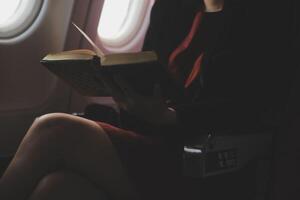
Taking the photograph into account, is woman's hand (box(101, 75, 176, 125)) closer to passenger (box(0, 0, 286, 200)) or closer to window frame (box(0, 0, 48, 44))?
passenger (box(0, 0, 286, 200))

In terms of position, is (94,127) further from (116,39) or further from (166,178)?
(116,39)

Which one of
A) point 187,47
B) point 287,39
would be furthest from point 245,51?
point 187,47

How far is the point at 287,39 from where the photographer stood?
4.24 ft

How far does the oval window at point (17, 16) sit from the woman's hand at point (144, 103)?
2.35 feet

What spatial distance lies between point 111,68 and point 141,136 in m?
0.30

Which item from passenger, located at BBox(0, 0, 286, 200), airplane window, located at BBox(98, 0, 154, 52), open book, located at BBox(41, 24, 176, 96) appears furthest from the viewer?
airplane window, located at BBox(98, 0, 154, 52)

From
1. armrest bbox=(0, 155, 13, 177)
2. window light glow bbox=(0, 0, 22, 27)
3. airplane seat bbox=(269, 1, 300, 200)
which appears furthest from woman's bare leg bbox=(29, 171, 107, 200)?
window light glow bbox=(0, 0, 22, 27)

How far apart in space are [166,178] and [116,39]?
1.05 meters

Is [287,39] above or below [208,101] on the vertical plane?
above

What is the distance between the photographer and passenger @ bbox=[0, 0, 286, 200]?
3.61ft

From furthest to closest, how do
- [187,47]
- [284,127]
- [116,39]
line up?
1. [116,39]
2. [187,47]
3. [284,127]

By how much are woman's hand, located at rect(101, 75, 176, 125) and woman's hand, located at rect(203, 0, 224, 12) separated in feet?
1.42

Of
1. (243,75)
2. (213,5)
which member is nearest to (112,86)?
(243,75)

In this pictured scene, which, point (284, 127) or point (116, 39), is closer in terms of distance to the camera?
point (284, 127)
